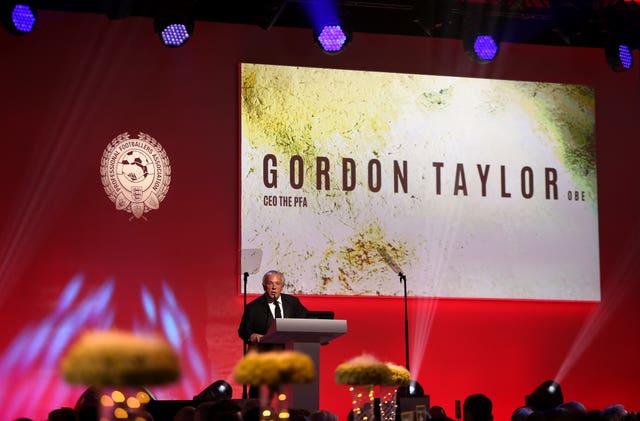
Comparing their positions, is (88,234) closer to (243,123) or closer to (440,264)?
(243,123)

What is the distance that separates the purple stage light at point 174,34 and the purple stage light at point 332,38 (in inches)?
42.2

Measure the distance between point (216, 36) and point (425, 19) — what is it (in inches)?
80.9

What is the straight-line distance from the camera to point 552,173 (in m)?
9.67

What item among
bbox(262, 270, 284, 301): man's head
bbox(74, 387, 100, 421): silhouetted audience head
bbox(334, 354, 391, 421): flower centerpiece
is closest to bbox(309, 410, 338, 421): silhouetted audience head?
bbox(334, 354, 391, 421): flower centerpiece

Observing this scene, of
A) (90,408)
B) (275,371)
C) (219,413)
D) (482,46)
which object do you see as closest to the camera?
(275,371)

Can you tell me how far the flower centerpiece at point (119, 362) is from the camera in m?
3.12

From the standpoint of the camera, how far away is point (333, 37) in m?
8.14

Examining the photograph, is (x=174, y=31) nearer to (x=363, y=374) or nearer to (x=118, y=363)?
(x=363, y=374)

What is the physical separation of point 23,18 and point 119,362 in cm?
515

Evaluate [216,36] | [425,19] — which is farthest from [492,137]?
[216,36]

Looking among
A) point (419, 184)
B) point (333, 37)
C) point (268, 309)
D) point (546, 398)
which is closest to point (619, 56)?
point (419, 184)

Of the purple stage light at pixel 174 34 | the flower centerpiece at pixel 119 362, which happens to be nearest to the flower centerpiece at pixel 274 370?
the flower centerpiece at pixel 119 362

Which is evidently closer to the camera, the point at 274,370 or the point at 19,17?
the point at 274,370

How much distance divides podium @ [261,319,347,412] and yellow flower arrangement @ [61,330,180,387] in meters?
2.96
